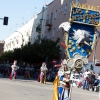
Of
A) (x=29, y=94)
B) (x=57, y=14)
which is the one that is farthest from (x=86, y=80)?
(x=57, y=14)

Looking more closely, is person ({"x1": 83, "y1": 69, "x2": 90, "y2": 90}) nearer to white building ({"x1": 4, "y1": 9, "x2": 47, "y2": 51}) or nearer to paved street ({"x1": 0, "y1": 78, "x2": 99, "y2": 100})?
paved street ({"x1": 0, "y1": 78, "x2": 99, "y2": 100})

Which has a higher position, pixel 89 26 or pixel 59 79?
pixel 89 26

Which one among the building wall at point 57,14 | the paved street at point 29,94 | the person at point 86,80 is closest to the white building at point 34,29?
the building wall at point 57,14

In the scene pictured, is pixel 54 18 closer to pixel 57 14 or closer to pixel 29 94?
pixel 57 14

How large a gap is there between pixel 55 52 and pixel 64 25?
27.2m

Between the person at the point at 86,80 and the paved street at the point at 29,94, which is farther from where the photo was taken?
the person at the point at 86,80

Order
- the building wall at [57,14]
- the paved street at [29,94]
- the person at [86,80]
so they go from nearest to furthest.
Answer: the paved street at [29,94] < the person at [86,80] < the building wall at [57,14]

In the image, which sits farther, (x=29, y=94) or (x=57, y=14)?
(x=57, y=14)

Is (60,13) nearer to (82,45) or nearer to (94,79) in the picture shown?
(94,79)

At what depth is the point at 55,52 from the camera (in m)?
37.4

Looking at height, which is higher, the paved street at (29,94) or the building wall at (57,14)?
the building wall at (57,14)

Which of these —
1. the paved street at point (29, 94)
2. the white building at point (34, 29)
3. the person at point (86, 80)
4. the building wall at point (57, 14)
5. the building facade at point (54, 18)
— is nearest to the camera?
the paved street at point (29, 94)

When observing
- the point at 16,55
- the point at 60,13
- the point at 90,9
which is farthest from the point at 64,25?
the point at 16,55

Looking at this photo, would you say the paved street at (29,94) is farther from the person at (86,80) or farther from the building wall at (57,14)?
the building wall at (57,14)
